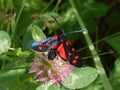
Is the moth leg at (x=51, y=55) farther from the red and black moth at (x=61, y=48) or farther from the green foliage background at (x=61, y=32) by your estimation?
the green foliage background at (x=61, y=32)

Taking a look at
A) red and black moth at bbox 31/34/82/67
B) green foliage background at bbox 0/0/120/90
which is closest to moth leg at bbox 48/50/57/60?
red and black moth at bbox 31/34/82/67

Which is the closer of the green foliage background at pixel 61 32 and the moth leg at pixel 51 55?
the moth leg at pixel 51 55

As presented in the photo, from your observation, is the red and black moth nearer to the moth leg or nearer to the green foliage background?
the moth leg

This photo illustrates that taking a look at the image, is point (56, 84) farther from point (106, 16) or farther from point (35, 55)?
point (106, 16)

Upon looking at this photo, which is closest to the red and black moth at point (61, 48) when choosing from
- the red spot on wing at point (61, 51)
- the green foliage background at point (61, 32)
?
the red spot on wing at point (61, 51)

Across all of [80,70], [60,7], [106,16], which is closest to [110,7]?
[106,16]

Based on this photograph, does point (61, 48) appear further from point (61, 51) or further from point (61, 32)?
point (61, 32)
